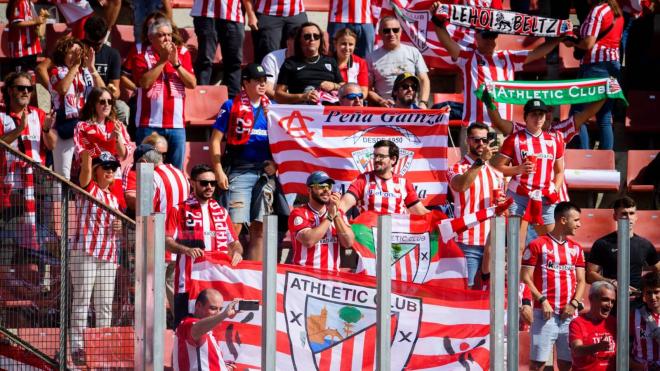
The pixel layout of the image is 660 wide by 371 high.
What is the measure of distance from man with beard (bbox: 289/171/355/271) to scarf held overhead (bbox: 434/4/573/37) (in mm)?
3413

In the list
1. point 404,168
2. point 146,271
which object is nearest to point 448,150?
point 404,168

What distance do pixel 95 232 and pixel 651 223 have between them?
610 cm

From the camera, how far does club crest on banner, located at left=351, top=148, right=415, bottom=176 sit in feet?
35.9

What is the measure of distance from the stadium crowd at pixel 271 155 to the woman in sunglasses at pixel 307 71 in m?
0.01

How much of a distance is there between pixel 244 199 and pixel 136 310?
379 centimetres

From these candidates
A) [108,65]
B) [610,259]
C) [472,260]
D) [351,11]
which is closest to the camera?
[472,260]

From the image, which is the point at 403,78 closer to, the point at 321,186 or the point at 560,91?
the point at 560,91

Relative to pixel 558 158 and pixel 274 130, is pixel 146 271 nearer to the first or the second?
pixel 274 130

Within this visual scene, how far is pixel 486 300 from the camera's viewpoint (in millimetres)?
7441

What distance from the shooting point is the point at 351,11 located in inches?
505

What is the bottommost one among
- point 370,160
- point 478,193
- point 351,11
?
point 478,193

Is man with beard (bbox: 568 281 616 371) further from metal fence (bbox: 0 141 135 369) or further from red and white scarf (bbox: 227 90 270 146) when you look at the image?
red and white scarf (bbox: 227 90 270 146)

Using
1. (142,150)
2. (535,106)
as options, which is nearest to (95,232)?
(142,150)

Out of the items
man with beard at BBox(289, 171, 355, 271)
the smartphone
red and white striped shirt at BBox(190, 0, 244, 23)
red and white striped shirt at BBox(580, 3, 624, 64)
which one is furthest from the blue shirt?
red and white striped shirt at BBox(580, 3, 624, 64)
